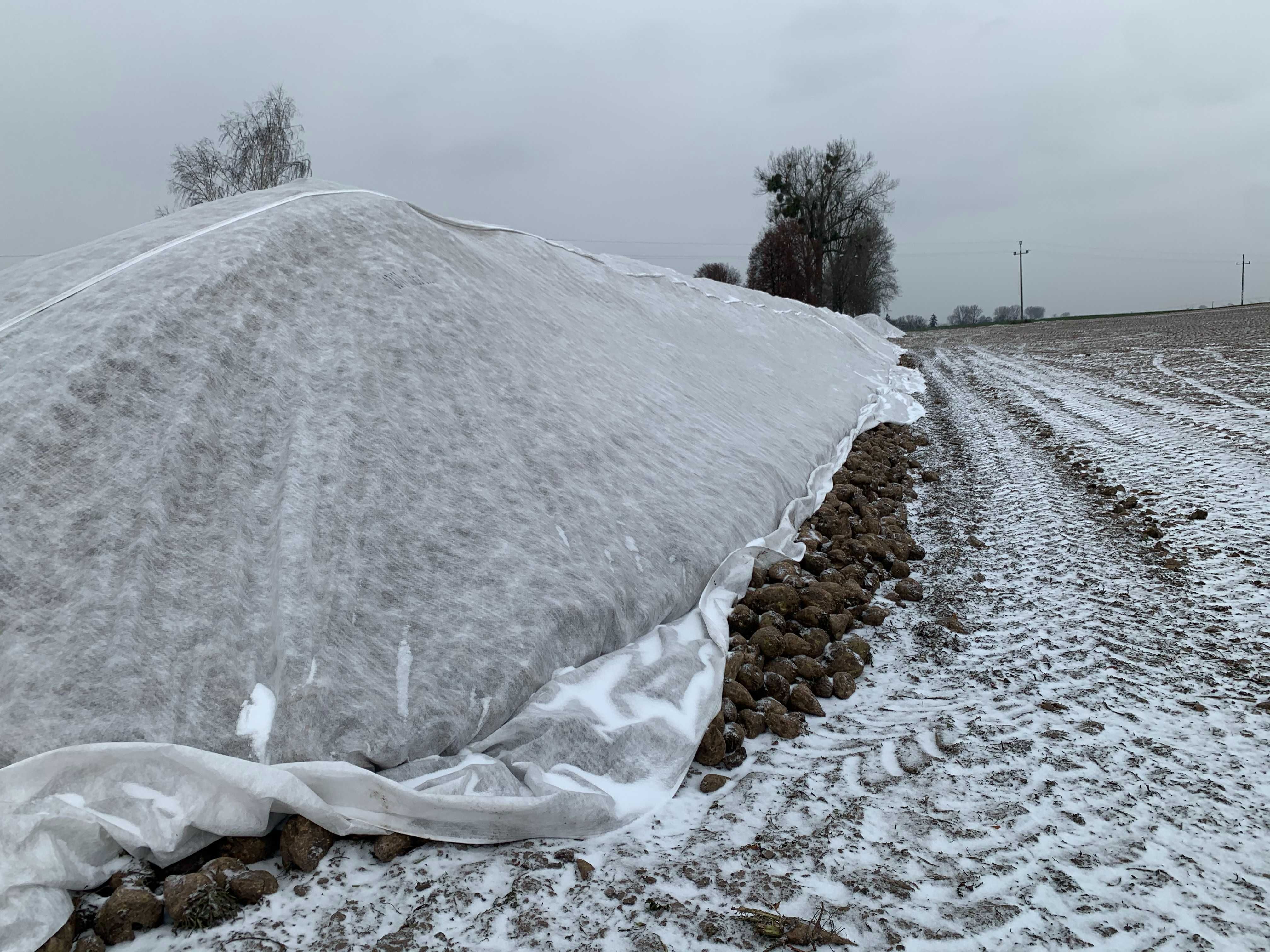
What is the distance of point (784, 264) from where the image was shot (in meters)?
29.2

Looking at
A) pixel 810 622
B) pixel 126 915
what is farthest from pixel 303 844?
pixel 810 622

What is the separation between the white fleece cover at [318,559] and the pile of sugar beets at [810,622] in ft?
0.33

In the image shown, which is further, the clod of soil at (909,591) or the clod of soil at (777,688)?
the clod of soil at (909,591)

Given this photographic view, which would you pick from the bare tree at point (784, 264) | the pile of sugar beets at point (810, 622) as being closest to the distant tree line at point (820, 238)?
the bare tree at point (784, 264)

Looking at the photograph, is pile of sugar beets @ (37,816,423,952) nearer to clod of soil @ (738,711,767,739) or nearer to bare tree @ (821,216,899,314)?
clod of soil @ (738,711,767,739)

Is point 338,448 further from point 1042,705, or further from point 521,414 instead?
point 1042,705

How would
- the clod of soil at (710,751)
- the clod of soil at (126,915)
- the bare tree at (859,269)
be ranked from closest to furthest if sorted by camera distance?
the clod of soil at (126,915) < the clod of soil at (710,751) < the bare tree at (859,269)

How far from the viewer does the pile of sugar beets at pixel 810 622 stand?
6.77ft

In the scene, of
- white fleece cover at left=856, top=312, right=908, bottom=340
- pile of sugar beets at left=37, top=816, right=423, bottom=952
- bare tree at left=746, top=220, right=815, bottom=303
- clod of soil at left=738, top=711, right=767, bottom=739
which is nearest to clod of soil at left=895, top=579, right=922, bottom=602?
clod of soil at left=738, top=711, right=767, bottom=739

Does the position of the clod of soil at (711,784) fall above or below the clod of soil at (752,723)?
below

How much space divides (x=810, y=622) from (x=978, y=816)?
0.98 meters

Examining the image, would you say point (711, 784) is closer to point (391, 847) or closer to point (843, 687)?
point (843, 687)

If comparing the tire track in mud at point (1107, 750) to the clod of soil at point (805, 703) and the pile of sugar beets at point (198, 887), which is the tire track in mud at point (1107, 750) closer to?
the clod of soil at point (805, 703)

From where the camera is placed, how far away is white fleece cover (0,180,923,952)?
152 centimetres
